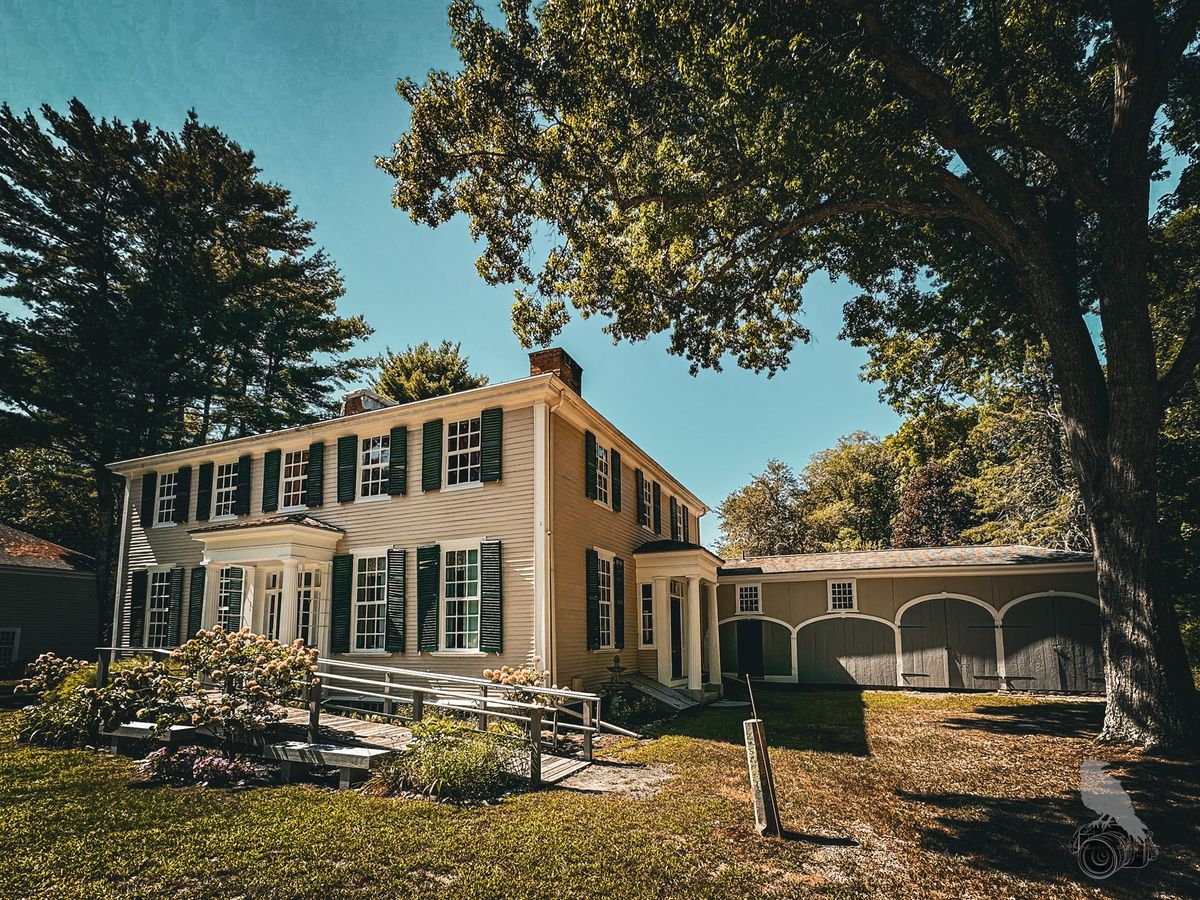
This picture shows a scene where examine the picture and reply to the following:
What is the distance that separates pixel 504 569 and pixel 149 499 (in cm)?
1207

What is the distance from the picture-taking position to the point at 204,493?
16.4 metres

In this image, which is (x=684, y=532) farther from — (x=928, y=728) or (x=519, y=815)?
(x=519, y=815)

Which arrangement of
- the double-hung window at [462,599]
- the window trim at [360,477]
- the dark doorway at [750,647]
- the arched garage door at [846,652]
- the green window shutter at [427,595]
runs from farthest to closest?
the dark doorway at [750,647] → the arched garage door at [846,652] → the window trim at [360,477] → the green window shutter at [427,595] → the double-hung window at [462,599]

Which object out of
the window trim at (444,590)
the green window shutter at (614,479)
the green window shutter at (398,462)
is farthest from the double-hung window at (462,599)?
the green window shutter at (614,479)

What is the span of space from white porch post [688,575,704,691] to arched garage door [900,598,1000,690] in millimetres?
6939

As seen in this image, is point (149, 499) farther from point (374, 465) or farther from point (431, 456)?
point (431, 456)

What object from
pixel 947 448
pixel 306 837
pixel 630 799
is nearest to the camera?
pixel 306 837

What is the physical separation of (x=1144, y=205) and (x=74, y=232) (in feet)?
104

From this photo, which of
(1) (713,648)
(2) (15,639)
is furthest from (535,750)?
(2) (15,639)

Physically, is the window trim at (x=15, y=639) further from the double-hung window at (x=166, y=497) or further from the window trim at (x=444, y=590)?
the window trim at (x=444, y=590)

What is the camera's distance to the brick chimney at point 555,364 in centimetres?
1468

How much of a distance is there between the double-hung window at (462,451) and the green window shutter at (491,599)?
5.49 ft

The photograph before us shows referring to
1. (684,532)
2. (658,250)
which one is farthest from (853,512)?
(658,250)

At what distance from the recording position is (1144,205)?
1082 centimetres
